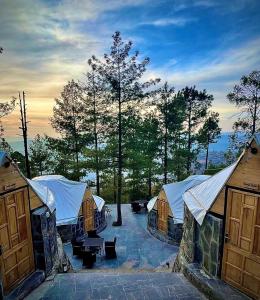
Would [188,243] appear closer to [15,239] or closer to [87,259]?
[15,239]

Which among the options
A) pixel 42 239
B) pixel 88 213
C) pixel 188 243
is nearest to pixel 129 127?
pixel 88 213

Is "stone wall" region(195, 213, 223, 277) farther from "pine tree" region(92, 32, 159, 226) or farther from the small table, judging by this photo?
"pine tree" region(92, 32, 159, 226)

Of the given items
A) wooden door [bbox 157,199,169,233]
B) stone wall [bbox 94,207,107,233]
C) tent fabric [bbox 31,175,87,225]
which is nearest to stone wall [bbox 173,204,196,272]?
wooden door [bbox 157,199,169,233]

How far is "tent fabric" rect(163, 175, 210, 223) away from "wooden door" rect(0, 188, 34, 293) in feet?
27.0

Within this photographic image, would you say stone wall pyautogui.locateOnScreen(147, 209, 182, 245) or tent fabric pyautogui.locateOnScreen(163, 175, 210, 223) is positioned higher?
tent fabric pyautogui.locateOnScreen(163, 175, 210, 223)

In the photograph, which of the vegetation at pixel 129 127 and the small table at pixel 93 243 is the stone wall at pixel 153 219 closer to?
the vegetation at pixel 129 127

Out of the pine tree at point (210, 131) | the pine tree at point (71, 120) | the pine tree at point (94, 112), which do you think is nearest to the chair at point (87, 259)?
the pine tree at point (94, 112)

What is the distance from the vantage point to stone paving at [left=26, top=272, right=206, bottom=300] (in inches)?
220

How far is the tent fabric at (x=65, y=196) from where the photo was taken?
12297mm

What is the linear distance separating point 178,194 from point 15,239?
9.46 m

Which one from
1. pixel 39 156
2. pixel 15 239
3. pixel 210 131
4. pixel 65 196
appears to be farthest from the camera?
pixel 39 156

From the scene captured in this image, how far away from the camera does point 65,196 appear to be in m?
13.1

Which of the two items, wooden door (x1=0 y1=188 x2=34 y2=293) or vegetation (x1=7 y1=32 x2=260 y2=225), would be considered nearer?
wooden door (x1=0 y1=188 x2=34 y2=293)

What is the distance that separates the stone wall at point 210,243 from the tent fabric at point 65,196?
7775 millimetres
